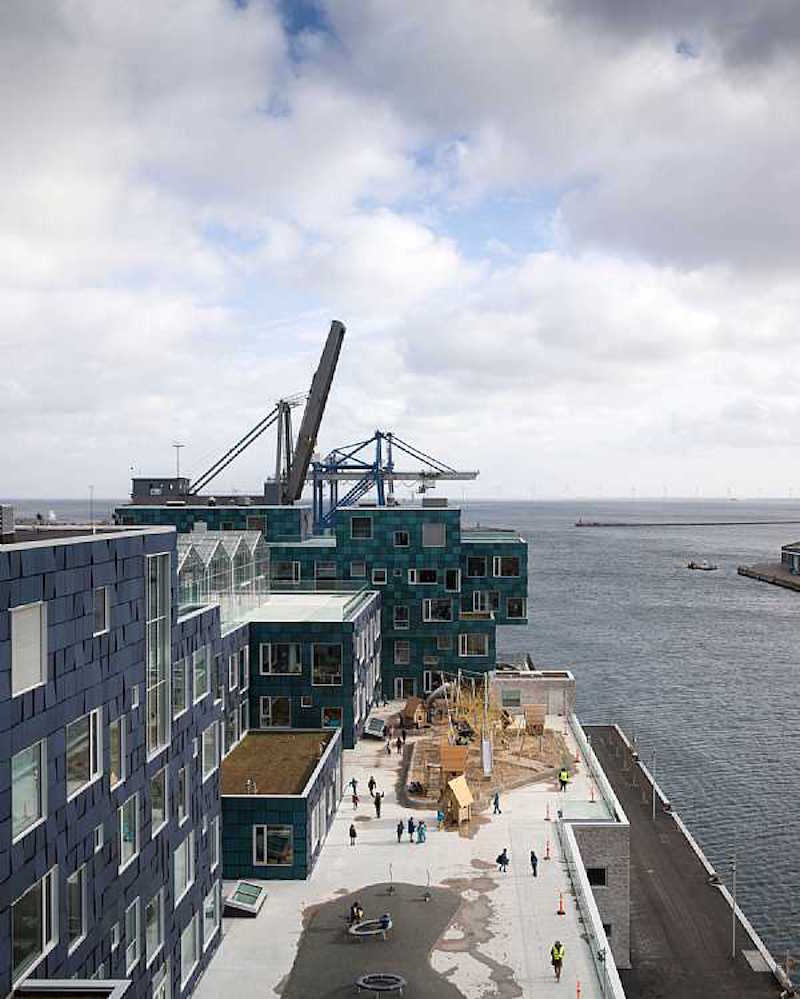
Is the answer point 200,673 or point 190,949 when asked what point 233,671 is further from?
point 190,949

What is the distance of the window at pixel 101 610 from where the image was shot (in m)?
26.9

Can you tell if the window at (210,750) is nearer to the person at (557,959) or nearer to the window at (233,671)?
the person at (557,959)

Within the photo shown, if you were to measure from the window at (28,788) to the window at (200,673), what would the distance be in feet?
40.5

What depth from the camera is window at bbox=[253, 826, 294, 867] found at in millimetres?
44375

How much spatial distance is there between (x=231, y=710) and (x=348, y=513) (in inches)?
1013

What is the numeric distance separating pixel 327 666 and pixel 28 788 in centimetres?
3913

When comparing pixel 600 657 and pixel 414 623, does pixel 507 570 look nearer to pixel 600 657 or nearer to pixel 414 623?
pixel 414 623

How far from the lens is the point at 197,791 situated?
3650 cm

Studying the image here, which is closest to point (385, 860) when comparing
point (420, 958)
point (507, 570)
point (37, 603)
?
point (420, 958)

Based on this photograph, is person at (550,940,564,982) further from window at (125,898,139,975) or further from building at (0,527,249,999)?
window at (125,898,139,975)

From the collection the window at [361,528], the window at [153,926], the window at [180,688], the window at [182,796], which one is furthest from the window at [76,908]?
the window at [361,528]

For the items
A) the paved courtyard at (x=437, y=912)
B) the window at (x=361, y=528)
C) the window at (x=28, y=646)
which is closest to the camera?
the window at (x=28, y=646)

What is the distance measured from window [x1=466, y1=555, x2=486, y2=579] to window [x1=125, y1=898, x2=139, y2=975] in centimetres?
5463

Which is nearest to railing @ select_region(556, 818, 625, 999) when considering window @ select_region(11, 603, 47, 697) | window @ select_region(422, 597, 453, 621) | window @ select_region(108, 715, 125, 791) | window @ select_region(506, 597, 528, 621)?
window @ select_region(108, 715, 125, 791)
